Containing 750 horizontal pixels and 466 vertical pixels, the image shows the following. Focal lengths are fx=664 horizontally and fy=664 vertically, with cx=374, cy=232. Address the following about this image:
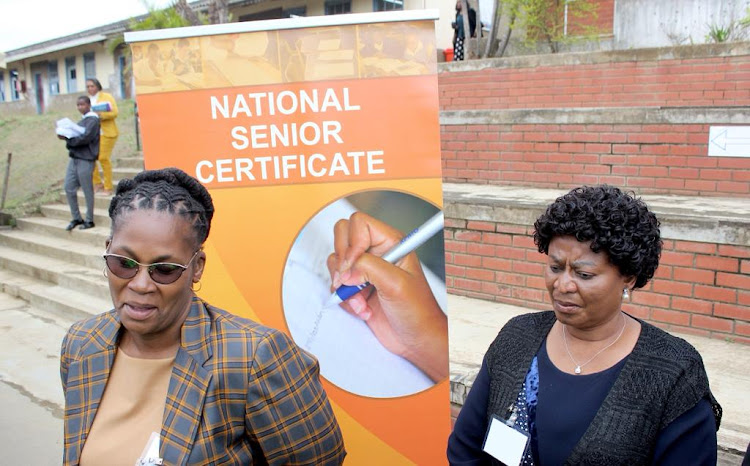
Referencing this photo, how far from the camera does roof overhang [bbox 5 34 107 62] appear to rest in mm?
21719

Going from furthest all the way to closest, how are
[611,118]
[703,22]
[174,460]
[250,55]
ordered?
[703,22] < [611,118] < [250,55] < [174,460]

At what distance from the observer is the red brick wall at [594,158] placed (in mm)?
5508

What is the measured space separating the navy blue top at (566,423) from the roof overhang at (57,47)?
2203cm

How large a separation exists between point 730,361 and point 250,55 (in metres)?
3.12

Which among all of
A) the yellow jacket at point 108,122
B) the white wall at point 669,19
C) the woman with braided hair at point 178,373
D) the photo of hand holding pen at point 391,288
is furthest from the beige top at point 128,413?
the white wall at point 669,19

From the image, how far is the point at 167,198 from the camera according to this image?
1708 mm

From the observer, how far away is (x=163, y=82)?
262cm

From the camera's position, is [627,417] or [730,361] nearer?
[627,417]

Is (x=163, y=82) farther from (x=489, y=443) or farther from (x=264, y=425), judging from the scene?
(x=489, y=443)

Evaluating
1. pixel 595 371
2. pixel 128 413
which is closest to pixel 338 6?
pixel 595 371

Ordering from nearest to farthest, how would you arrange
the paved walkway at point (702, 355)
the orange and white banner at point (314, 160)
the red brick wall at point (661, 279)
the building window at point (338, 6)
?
the orange and white banner at point (314, 160), the paved walkway at point (702, 355), the red brick wall at point (661, 279), the building window at point (338, 6)

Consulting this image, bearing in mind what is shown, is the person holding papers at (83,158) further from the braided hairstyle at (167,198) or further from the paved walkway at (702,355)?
A: the braided hairstyle at (167,198)

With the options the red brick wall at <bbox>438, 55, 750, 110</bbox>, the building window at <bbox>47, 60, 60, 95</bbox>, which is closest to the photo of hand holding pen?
the red brick wall at <bbox>438, 55, 750, 110</bbox>

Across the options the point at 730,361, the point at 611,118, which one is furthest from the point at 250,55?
the point at 611,118
